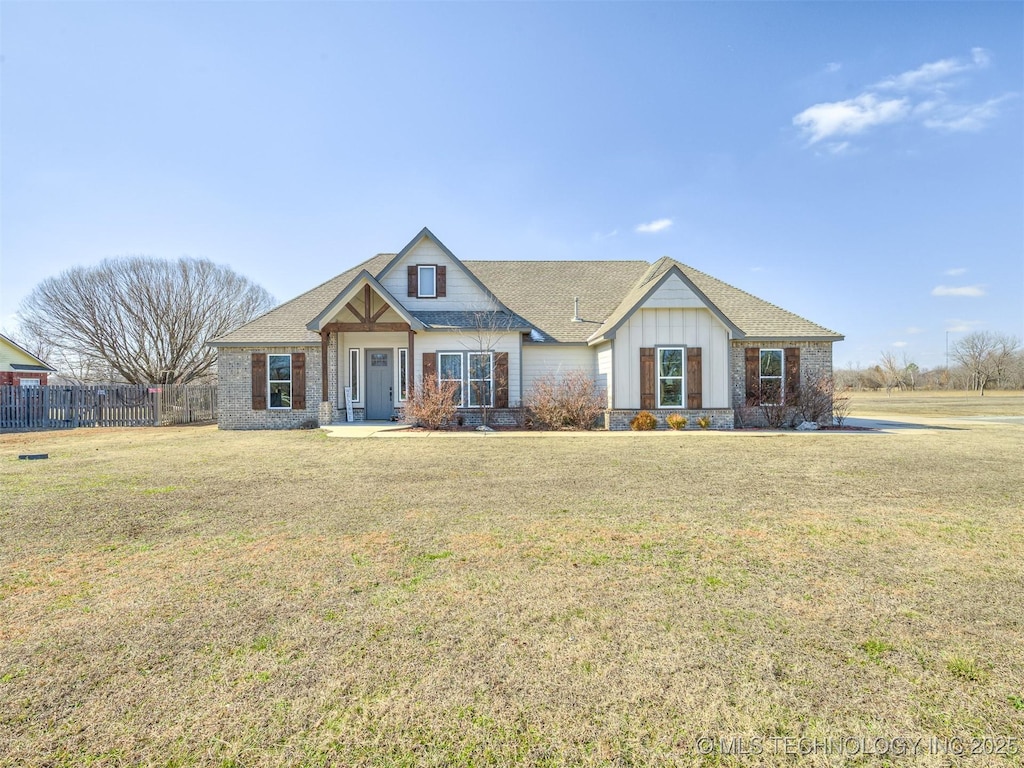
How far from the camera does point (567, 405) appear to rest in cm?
1725

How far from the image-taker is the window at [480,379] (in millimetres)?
18594

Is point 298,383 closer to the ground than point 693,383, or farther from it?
farther from it

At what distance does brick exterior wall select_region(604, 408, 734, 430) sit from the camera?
674 inches

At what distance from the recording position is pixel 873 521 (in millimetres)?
6004

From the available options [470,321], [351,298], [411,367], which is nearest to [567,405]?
[470,321]

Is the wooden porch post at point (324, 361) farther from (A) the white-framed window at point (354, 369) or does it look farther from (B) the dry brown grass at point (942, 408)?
(B) the dry brown grass at point (942, 408)

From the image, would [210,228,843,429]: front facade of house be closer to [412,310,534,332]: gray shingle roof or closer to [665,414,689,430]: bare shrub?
[412,310,534,332]: gray shingle roof

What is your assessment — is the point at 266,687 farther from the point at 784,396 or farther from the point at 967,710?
the point at 784,396

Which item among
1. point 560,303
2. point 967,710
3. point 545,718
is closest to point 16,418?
point 560,303

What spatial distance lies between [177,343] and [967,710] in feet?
124

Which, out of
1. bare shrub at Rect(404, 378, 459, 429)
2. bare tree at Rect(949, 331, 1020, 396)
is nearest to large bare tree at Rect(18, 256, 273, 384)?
bare shrub at Rect(404, 378, 459, 429)

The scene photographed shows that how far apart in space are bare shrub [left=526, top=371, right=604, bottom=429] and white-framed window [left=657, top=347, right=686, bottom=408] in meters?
2.09

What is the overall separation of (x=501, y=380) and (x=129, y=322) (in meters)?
26.6

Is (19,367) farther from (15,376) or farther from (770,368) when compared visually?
(770,368)
